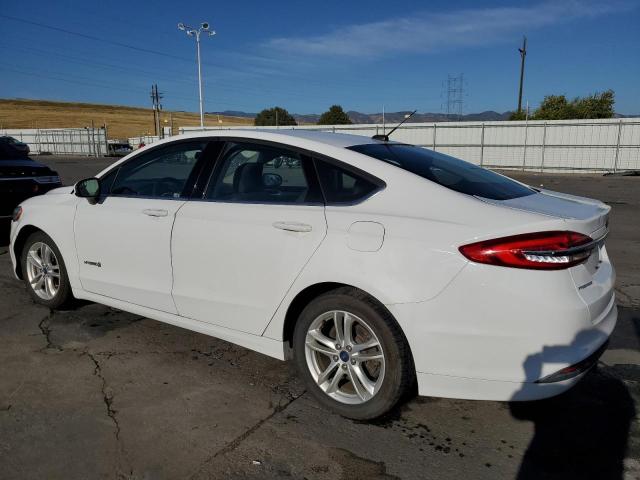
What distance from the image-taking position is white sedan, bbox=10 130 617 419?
94.7 inches

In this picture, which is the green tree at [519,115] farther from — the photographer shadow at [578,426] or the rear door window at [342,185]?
the rear door window at [342,185]

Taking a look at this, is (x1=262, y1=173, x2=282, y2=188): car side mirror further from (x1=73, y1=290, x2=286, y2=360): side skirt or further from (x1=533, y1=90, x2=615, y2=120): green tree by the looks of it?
(x1=533, y1=90, x2=615, y2=120): green tree

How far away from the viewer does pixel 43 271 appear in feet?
14.9

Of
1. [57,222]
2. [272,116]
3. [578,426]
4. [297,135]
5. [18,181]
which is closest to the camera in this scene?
[578,426]

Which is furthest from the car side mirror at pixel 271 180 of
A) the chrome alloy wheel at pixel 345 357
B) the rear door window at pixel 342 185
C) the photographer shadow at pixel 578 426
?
the photographer shadow at pixel 578 426

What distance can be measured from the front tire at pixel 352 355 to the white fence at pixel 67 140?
1640 inches

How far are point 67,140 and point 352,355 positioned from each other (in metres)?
47.3

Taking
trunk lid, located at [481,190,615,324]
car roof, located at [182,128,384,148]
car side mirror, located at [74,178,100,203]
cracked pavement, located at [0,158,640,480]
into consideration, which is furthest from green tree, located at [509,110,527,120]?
car side mirror, located at [74,178,100,203]

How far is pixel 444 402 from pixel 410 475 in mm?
787

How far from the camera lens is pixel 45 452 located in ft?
8.41

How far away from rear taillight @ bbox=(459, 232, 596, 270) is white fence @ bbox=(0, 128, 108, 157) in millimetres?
42364

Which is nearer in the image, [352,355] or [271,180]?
[352,355]

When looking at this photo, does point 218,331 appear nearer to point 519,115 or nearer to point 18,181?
point 18,181

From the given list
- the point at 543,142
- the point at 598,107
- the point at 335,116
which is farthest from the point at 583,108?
the point at 335,116
